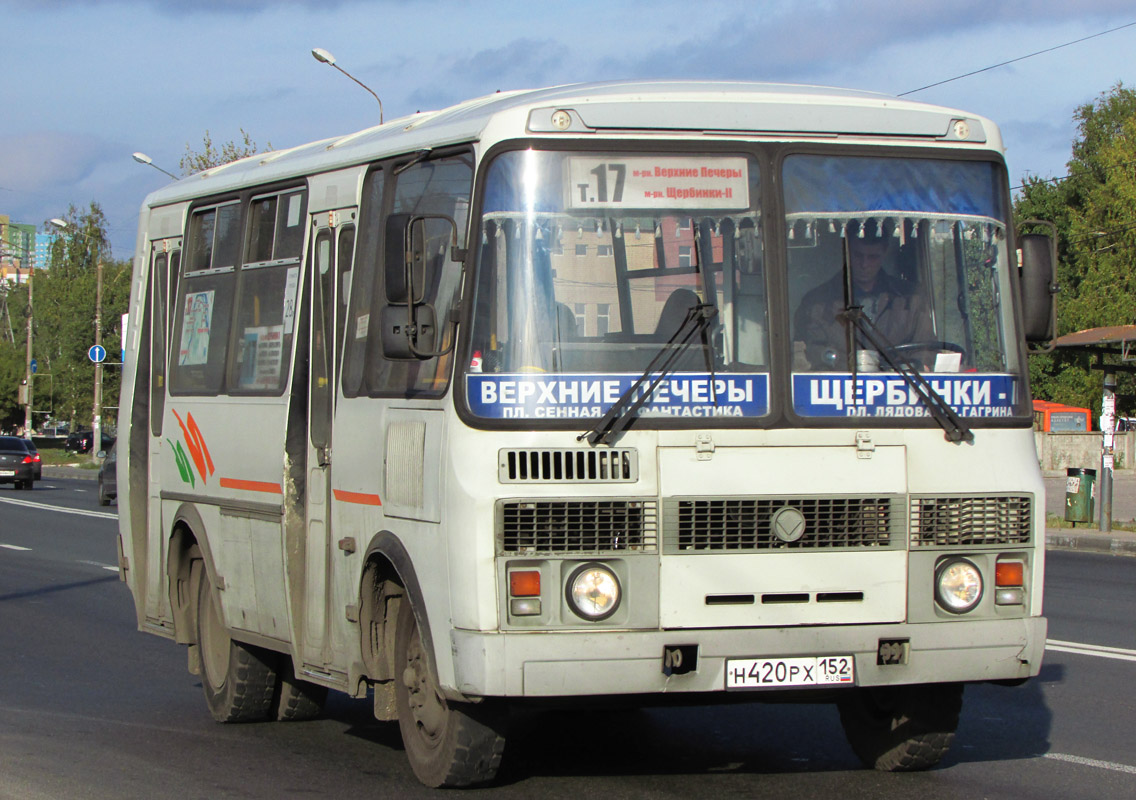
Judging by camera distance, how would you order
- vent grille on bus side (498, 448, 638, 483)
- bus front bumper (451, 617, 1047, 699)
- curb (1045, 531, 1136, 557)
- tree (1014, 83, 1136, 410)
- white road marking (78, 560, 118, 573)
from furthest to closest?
1. tree (1014, 83, 1136, 410)
2. curb (1045, 531, 1136, 557)
3. white road marking (78, 560, 118, 573)
4. vent grille on bus side (498, 448, 638, 483)
5. bus front bumper (451, 617, 1047, 699)

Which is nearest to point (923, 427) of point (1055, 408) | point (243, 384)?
point (243, 384)

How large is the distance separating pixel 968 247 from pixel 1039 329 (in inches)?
18.0

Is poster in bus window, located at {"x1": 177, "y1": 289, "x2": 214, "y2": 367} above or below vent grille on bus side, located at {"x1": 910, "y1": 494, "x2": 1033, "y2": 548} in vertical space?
above

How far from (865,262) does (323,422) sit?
266 cm

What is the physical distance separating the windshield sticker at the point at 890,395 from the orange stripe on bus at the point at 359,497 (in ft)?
6.03

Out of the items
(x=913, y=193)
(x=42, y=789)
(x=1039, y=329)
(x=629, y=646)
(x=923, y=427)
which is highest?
(x=913, y=193)

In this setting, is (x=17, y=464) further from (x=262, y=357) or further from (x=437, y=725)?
(x=437, y=725)

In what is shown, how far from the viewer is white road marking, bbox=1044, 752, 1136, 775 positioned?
7.32 meters

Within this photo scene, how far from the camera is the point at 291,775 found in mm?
7340

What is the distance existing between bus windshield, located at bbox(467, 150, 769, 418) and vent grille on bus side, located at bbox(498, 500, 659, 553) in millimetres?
345

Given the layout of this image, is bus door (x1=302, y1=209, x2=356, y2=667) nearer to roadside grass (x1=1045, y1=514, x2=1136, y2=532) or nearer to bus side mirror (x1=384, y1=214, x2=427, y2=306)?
bus side mirror (x1=384, y1=214, x2=427, y2=306)

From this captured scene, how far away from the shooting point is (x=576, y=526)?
6016mm

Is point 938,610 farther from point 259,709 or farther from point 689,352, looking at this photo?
point 259,709

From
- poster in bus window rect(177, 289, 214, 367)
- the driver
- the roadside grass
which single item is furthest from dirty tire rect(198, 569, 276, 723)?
the roadside grass
